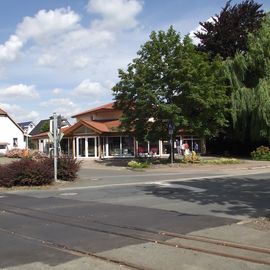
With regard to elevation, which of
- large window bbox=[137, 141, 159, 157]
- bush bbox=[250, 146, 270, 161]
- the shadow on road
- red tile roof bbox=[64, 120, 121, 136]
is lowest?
the shadow on road

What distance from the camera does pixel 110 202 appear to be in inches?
618

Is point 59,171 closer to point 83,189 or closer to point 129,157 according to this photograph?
point 83,189

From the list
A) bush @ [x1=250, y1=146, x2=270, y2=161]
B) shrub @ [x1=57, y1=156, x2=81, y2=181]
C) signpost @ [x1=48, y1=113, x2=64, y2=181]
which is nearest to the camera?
signpost @ [x1=48, y1=113, x2=64, y2=181]

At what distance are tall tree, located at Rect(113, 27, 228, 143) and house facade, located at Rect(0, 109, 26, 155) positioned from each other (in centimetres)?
4186

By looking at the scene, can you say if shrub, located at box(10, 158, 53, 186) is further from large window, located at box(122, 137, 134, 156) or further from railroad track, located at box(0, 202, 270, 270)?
large window, located at box(122, 137, 134, 156)

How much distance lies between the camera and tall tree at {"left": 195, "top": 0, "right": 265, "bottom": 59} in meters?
48.6

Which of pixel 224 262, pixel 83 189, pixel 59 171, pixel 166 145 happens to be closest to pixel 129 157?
pixel 166 145

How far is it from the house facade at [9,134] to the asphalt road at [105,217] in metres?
57.4

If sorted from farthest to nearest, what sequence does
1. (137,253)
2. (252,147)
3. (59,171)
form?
(252,147)
(59,171)
(137,253)

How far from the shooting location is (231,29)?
160ft

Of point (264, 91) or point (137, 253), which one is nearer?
point (137, 253)

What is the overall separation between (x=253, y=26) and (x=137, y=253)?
44333mm

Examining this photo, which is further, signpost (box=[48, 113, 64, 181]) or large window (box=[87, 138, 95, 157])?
large window (box=[87, 138, 95, 157])

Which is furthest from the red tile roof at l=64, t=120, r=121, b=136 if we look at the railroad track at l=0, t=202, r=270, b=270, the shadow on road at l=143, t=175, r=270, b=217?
the railroad track at l=0, t=202, r=270, b=270
